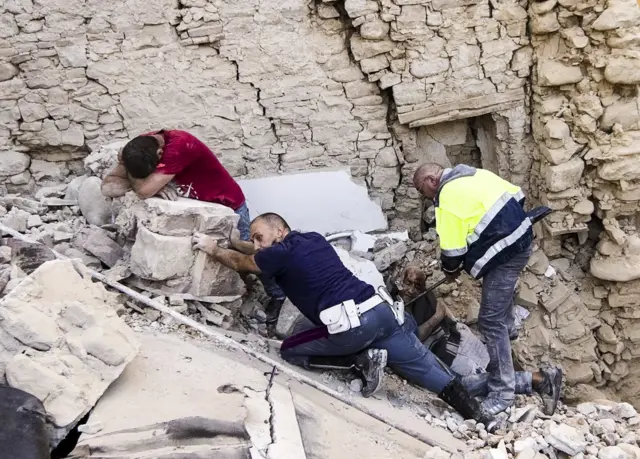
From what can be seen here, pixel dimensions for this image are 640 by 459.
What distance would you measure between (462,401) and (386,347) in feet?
2.15

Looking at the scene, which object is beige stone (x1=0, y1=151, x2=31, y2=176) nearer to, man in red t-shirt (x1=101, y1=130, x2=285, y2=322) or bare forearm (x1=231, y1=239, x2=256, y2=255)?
man in red t-shirt (x1=101, y1=130, x2=285, y2=322)

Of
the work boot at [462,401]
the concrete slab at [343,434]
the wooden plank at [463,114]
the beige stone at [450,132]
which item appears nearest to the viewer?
the concrete slab at [343,434]

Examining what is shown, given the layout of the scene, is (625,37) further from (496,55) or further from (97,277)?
(97,277)

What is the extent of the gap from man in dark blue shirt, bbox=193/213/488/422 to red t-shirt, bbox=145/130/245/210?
1.65 feet

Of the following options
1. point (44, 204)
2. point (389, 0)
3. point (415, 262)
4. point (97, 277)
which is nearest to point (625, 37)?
point (389, 0)

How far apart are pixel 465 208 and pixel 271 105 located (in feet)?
6.92

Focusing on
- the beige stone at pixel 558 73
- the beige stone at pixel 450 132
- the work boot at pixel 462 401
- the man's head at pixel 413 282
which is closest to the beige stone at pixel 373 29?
the beige stone at pixel 450 132

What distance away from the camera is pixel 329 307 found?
15.8 ft

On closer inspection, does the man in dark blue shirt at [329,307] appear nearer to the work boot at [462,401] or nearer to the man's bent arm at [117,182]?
the work boot at [462,401]

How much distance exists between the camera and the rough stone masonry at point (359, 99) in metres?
5.80

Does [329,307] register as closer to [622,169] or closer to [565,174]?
[565,174]

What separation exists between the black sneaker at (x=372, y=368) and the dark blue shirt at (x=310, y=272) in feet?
1.25

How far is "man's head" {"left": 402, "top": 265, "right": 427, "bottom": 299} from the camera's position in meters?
6.09

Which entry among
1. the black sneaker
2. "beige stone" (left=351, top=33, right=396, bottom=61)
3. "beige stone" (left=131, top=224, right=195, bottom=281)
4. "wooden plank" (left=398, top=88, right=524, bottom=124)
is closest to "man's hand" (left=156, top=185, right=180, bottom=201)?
"beige stone" (left=131, top=224, right=195, bottom=281)
